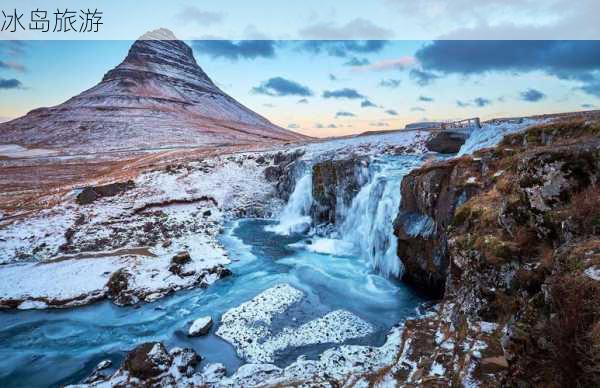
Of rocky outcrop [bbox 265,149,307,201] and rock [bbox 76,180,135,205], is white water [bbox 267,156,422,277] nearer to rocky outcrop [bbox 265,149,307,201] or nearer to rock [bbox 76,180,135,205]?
rocky outcrop [bbox 265,149,307,201]

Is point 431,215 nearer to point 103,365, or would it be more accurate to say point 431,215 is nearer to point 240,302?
point 240,302

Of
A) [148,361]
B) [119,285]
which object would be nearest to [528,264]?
[148,361]

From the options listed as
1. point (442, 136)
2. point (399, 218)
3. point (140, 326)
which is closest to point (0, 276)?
point (140, 326)

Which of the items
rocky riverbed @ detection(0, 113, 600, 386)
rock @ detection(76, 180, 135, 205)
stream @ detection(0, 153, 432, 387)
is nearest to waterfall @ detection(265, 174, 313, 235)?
rocky riverbed @ detection(0, 113, 600, 386)

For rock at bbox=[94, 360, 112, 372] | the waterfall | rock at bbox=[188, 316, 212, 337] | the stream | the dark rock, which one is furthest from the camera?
the waterfall

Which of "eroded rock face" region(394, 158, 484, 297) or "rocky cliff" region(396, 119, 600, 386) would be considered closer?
"rocky cliff" region(396, 119, 600, 386)

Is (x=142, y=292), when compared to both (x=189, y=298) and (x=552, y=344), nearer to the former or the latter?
(x=189, y=298)
